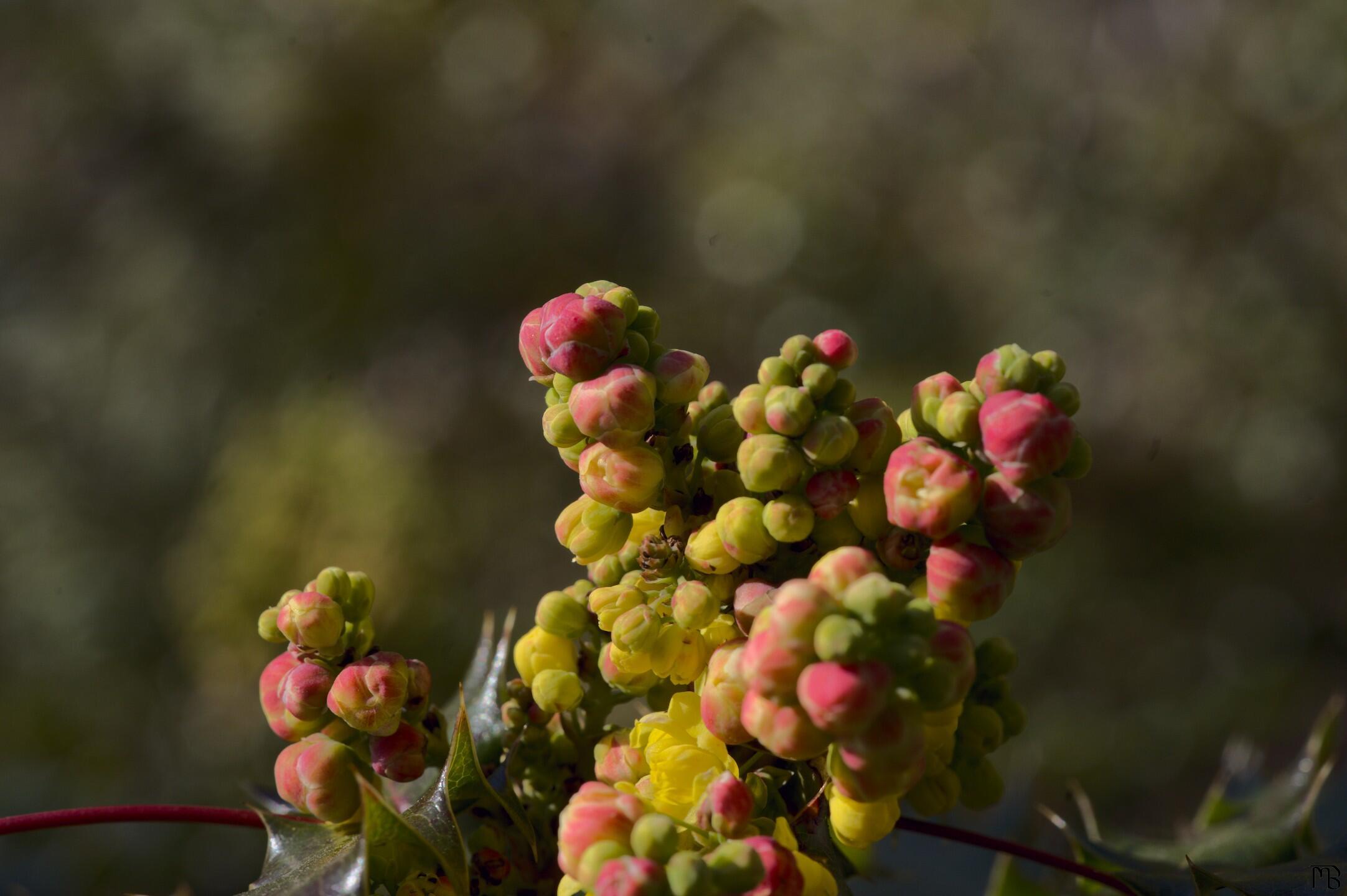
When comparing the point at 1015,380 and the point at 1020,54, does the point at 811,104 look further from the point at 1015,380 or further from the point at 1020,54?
the point at 1015,380

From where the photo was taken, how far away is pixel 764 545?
51 centimetres

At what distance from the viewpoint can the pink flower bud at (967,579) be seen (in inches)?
18.7

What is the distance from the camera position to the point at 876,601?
42cm

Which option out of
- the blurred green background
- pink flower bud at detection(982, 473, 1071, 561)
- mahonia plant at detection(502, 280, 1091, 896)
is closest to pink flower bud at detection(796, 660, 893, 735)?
mahonia plant at detection(502, 280, 1091, 896)

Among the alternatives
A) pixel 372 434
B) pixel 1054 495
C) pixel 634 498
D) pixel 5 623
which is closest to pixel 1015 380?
pixel 1054 495

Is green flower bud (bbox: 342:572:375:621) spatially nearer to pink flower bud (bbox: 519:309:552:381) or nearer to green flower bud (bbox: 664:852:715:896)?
pink flower bud (bbox: 519:309:552:381)

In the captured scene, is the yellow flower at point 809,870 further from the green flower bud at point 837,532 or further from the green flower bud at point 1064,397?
the green flower bud at point 1064,397

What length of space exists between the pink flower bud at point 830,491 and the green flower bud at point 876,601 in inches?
3.5

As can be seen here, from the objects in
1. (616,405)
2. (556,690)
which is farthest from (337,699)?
(616,405)

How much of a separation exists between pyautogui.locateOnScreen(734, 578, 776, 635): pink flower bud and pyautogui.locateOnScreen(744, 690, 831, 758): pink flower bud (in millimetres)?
62

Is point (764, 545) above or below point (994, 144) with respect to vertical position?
below

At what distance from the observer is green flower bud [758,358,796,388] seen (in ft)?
1.74

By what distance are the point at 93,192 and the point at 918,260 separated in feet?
10.2

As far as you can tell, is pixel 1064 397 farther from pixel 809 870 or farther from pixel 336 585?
pixel 336 585
